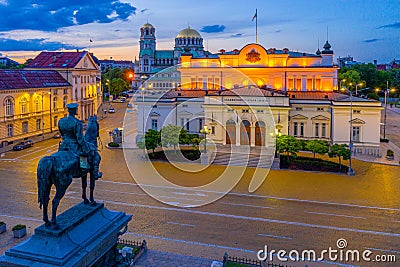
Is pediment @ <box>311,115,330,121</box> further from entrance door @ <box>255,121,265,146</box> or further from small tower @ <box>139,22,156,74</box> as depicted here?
small tower @ <box>139,22,156,74</box>

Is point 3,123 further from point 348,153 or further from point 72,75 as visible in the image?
point 348,153

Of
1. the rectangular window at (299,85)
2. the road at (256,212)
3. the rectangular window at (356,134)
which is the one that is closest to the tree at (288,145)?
the road at (256,212)

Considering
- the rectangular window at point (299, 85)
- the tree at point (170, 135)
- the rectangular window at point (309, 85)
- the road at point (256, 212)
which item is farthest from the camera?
the rectangular window at point (299, 85)

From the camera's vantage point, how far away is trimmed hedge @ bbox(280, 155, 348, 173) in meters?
36.5

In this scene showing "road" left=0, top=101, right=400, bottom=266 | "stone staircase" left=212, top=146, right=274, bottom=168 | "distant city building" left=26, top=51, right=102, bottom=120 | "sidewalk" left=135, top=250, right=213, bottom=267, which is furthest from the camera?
"distant city building" left=26, top=51, right=102, bottom=120

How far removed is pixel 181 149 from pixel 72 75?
3307 cm

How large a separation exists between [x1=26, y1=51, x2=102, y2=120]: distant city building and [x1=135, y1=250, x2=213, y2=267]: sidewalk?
54.7 m

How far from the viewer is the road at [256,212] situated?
20.2 m

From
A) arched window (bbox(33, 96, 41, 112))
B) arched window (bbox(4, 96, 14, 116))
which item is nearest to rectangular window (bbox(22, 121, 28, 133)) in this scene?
arched window (bbox(4, 96, 14, 116))

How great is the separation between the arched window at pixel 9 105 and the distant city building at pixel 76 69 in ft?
48.9

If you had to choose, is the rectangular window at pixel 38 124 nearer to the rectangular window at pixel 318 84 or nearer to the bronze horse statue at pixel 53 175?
the rectangular window at pixel 318 84

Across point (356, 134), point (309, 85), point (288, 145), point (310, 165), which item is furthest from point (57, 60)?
point (356, 134)

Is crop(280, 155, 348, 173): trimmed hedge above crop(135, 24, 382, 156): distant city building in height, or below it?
below

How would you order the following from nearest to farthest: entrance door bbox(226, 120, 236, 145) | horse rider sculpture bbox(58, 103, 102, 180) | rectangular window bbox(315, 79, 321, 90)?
1. horse rider sculpture bbox(58, 103, 102, 180)
2. entrance door bbox(226, 120, 236, 145)
3. rectangular window bbox(315, 79, 321, 90)
